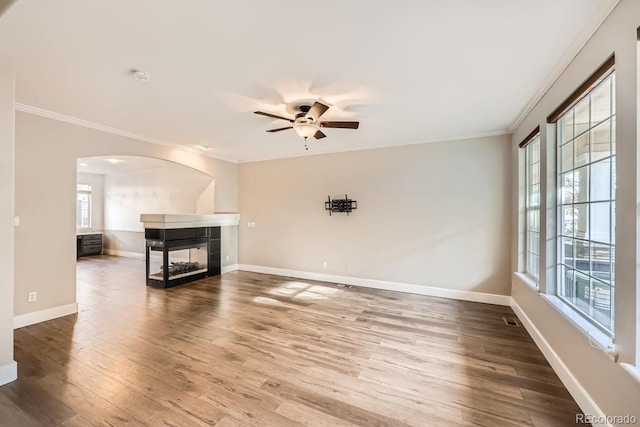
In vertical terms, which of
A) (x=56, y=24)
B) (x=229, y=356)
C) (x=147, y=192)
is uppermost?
(x=56, y=24)

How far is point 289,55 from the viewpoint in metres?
2.22

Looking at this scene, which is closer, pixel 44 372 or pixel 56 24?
pixel 56 24

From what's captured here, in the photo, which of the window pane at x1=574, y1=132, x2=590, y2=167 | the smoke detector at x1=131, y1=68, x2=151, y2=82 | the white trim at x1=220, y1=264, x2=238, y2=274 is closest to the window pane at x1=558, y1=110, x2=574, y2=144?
the window pane at x1=574, y1=132, x2=590, y2=167

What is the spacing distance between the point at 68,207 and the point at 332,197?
4.25 metres

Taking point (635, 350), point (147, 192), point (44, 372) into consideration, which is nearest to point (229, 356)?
point (44, 372)

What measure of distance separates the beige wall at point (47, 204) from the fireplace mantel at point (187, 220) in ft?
4.37

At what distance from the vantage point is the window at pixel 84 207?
29.6ft

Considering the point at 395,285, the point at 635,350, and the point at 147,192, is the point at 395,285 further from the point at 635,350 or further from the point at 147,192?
the point at 147,192

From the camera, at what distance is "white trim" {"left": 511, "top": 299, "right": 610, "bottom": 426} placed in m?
1.90

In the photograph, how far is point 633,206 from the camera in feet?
4.99

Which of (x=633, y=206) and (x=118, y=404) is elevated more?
(x=633, y=206)

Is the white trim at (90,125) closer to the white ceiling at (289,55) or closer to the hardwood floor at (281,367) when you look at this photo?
the white ceiling at (289,55)

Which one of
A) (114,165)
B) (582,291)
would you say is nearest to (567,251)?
(582,291)

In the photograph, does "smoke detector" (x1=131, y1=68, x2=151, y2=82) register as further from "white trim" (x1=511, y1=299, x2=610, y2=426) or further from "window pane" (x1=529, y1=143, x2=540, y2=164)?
"window pane" (x1=529, y1=143, x2=540, y2=164)
